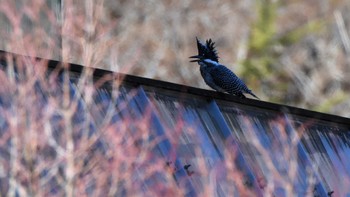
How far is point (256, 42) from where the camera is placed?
112 ft

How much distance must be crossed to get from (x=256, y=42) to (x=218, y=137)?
2294 cm

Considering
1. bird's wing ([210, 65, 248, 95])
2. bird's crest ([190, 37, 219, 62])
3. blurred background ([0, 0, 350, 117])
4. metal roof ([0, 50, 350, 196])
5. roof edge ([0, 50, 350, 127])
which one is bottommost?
metal roof ([0, 50, 350, 196])

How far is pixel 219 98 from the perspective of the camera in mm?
11797

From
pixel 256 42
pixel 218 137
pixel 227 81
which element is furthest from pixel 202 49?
pixel 256 42

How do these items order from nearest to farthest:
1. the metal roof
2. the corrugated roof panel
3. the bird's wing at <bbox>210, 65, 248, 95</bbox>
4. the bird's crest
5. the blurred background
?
the metal roof < the corrugated roof panel < the bird's wing at <bbox>210, 65, 248, 95</bbox> < the bird's crest < the blurred background

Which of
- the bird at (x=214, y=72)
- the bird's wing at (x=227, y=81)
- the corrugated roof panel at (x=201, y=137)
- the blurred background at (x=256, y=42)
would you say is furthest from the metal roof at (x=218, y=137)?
the blurred background at (x=256, y=42)

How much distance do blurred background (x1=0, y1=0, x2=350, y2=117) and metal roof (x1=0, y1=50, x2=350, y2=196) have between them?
19192 millimetres

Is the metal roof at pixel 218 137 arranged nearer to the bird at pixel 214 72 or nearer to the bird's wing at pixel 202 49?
the bird at pixel 214 72

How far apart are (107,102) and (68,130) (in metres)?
1.98

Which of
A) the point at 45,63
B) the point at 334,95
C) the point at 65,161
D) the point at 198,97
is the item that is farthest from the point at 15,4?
the point at 334,95

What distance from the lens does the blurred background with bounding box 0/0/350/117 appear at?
108 feet

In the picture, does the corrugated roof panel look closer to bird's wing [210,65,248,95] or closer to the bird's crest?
bird's wing [210,65,248,95]

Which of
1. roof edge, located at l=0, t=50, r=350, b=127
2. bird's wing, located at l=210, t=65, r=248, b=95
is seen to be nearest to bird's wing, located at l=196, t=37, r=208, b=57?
bird's wing, located at l=210, t=65, r=248, b=95

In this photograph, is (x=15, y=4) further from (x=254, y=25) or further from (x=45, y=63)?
(x=254, y=25)
